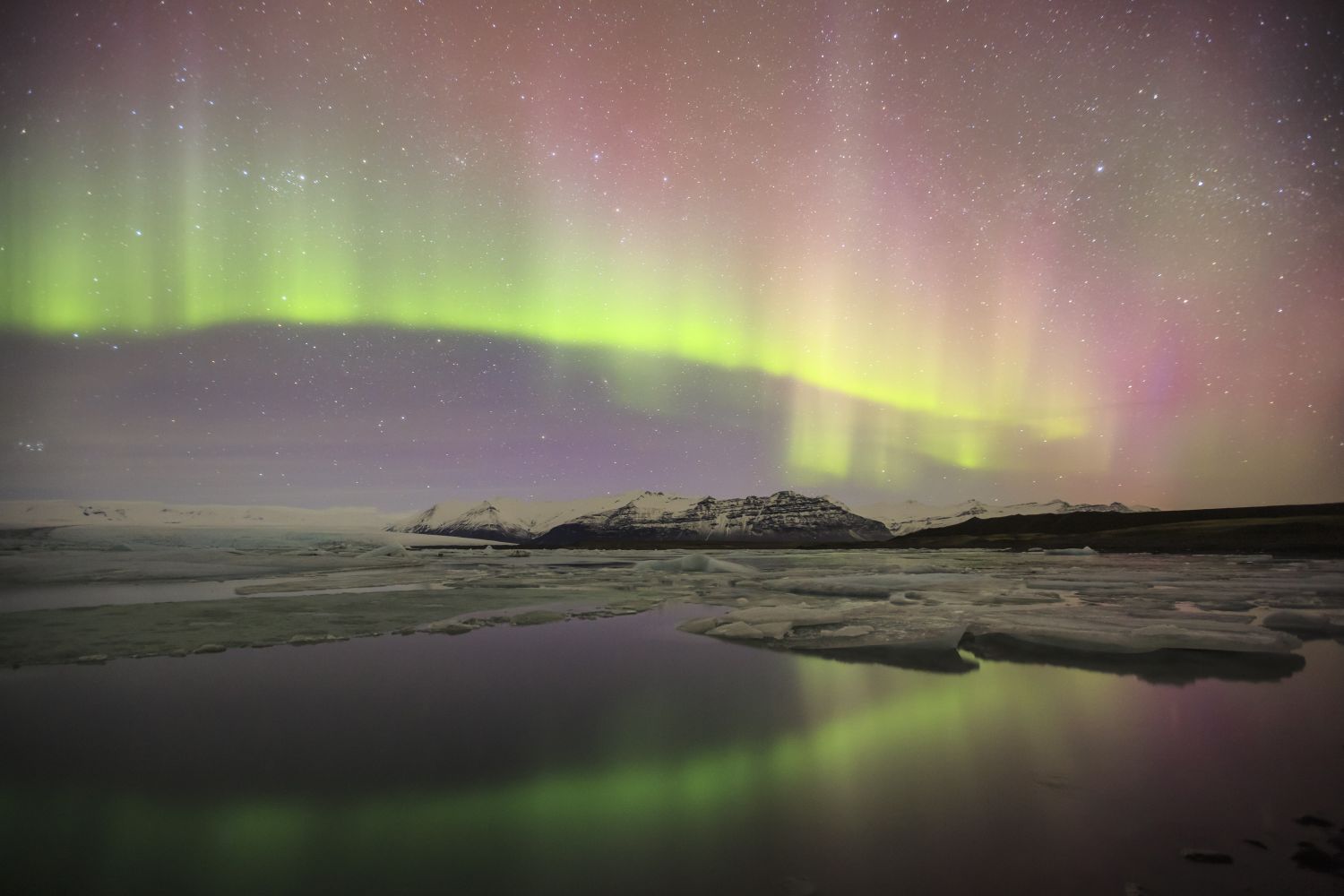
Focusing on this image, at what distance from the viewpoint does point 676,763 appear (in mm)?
3664

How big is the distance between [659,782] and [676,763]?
0.92 ft

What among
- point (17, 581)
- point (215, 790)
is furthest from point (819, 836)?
point (17, 581)

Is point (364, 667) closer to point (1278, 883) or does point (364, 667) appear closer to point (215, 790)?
point (215, 790)

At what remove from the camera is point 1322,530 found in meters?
47.7

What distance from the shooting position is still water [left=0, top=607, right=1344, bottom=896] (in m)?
2.47

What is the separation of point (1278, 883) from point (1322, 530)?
6872 cm

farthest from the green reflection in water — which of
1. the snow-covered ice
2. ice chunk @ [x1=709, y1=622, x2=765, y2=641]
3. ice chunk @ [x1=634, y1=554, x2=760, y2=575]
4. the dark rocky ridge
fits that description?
the dark rocky ridge

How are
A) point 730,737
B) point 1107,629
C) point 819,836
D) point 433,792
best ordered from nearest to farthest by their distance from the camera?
point 819,836, point 433,792, point 730,737, point 1107,629

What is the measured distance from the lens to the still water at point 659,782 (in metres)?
2.47

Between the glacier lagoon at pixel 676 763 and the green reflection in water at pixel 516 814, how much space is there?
17mm

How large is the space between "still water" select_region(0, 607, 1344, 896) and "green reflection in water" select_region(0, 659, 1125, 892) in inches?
0.6

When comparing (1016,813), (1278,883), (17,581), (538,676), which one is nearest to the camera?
(1278,883)

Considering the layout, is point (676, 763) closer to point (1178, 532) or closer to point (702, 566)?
point (702, 566)

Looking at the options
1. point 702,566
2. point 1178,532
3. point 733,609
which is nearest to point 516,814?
point 733,609
